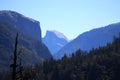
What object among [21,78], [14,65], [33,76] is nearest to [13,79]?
[14,65]

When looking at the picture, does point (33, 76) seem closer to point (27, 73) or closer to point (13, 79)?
point (27, 73)

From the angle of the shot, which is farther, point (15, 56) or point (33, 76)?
point (33, 76)

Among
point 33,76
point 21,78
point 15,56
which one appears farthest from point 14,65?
point 33,76

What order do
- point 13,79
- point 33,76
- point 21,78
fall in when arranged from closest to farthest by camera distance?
point 13,79 → point 21,78 → point 33,76

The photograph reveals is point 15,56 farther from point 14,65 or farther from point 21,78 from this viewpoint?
point 21,78

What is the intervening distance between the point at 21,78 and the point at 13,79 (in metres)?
3.43

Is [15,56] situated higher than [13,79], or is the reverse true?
[15,56]

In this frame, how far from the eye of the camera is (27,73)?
2942cm

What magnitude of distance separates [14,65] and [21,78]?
2.65 metres

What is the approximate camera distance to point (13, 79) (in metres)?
24.6

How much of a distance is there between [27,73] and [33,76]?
74 cm

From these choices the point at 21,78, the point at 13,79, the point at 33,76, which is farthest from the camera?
the point at 33,76

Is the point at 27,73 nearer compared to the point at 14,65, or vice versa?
the point at 14,65

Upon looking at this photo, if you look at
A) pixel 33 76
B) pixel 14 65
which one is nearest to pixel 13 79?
pixel 14 65
